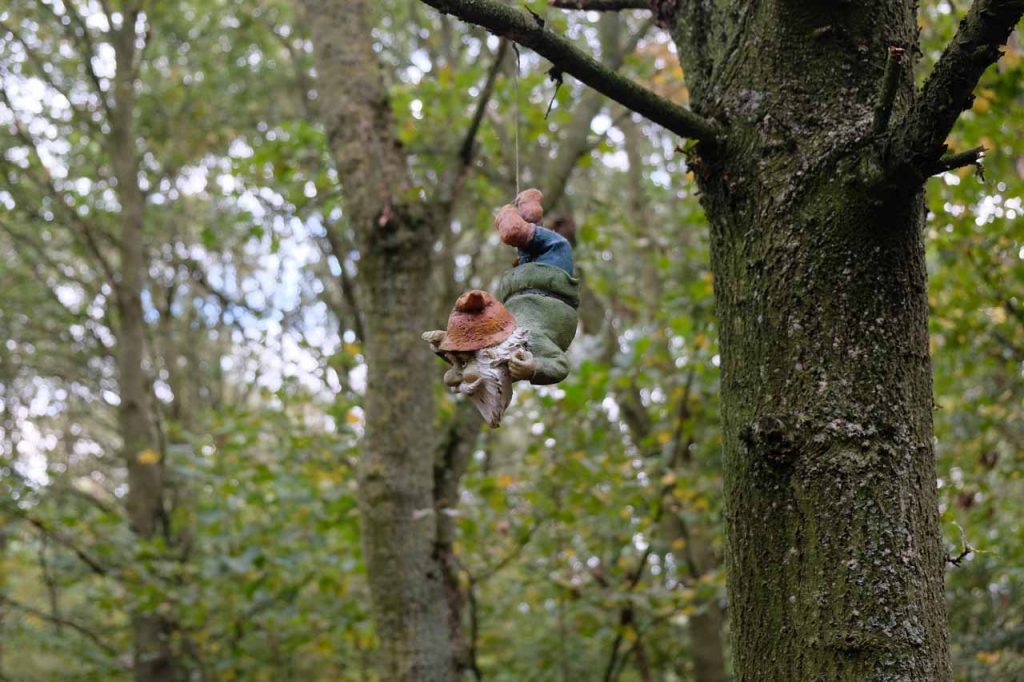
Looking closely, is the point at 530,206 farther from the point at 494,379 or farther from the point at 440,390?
the point at 440,390

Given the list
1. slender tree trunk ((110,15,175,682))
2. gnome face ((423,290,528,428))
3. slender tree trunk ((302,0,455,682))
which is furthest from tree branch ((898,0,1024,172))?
slender tree trunk ((110,15,175,682))

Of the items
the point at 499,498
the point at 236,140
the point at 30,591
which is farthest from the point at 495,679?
the point at 30,591

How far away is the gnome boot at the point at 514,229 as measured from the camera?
6.34ft

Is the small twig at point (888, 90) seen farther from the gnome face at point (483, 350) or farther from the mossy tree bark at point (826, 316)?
the gnome face at point (483, 350)

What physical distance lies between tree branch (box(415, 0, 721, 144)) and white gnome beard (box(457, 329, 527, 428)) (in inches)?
23.8

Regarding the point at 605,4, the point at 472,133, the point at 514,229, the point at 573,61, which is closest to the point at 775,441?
the point at 514,229

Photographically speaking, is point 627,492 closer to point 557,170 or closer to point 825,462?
point 557,170

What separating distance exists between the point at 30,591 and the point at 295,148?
14572 millimetres

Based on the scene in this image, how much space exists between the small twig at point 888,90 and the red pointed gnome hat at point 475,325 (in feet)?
2.74

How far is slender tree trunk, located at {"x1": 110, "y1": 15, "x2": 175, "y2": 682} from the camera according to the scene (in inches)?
342

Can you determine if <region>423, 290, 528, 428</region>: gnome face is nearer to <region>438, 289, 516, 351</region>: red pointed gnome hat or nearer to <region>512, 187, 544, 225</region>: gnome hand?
<region>438, 289, 516, 351</region>: red pointed gnome hat

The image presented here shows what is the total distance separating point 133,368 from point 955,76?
29.1ft

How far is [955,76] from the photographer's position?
5.13 ft

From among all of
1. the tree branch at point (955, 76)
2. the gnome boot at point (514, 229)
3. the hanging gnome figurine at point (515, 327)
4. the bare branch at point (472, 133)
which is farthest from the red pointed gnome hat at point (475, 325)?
the bare branch at point (472, 133)
